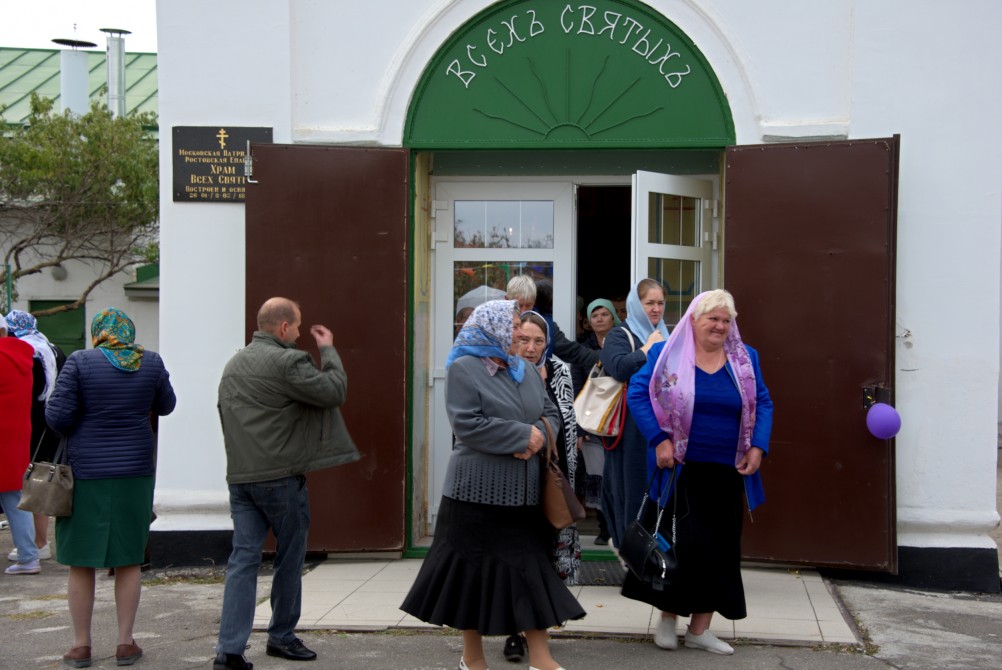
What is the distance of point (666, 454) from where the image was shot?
5.09 m

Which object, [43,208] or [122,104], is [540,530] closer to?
[43,208]

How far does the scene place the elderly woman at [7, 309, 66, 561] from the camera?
7.94 metres

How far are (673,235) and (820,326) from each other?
46.3 inches

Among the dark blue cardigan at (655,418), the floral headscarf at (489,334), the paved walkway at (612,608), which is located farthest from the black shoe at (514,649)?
the floral headscarf at (489,334)

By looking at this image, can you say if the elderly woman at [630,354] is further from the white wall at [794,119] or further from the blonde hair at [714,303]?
the white wall at [794,119]

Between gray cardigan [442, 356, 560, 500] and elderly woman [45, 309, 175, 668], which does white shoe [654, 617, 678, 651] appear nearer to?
gray cardigan [442, 356, 560, 500]

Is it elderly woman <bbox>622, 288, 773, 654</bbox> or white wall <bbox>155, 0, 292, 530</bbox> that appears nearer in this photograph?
elderly woman <bbox>622, 288, 773, 654</bbox>

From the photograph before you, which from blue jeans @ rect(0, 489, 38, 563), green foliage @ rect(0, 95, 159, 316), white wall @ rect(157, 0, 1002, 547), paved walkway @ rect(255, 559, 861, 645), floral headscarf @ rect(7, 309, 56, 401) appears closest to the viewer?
paved walkway @ rect(255, 559, 861, 645)

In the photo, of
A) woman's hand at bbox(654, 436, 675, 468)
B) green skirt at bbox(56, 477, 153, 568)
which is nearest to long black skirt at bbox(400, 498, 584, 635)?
woman's hand at bbox(654, 436, 675, 468)

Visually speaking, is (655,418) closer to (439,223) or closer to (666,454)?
(666,454)

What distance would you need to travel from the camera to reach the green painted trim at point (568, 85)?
6812 mm

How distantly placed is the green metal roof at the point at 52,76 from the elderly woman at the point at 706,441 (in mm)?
20103

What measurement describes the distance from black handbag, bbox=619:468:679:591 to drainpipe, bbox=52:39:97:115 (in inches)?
796

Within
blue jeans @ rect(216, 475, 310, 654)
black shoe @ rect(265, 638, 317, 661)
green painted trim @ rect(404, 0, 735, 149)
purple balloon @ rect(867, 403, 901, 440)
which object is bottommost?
black shoe @ rect(265, 638, 317, 661)
